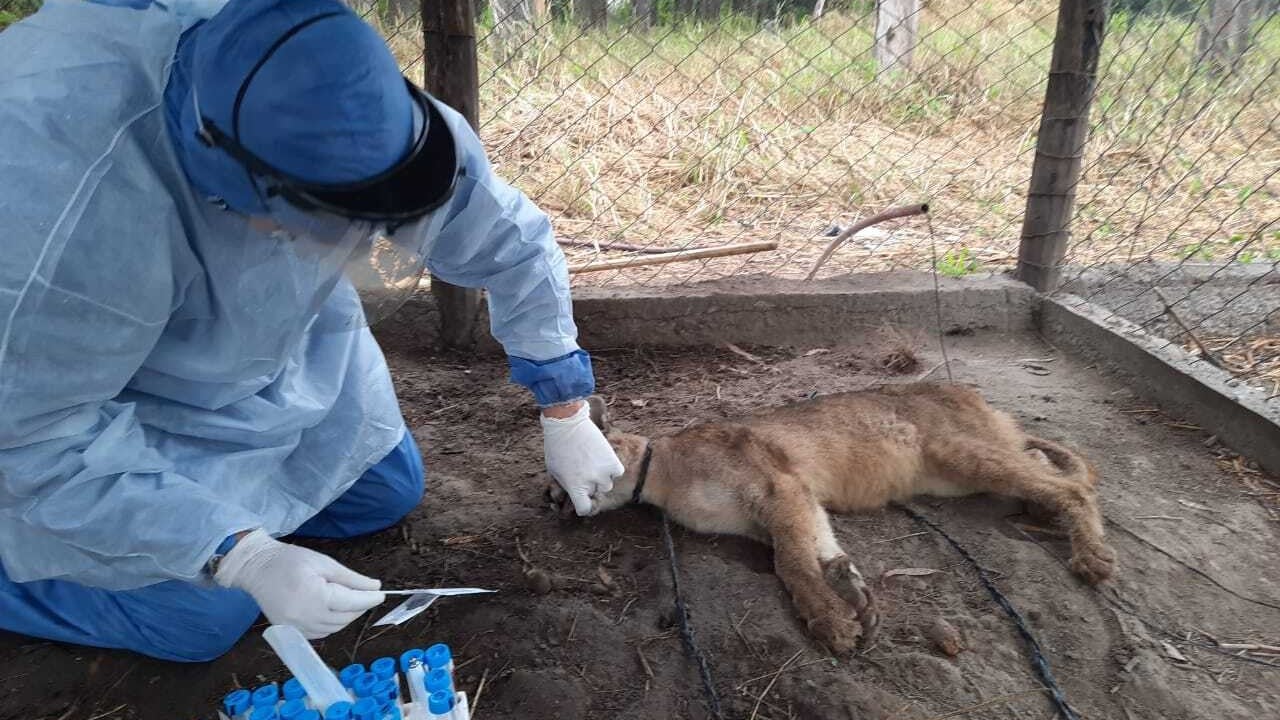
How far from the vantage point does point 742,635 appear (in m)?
2.97

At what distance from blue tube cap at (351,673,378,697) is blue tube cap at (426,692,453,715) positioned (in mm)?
223

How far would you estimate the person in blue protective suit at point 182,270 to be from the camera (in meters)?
2.02

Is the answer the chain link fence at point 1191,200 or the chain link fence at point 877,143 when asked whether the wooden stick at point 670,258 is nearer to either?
the chain link fence at point 877,143

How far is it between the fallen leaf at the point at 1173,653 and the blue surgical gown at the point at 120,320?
2606 millimetres

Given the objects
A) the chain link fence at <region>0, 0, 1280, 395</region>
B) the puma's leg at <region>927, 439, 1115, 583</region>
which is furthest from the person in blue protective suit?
the chain link fence at <region>0, 0, 1280, 395</region>

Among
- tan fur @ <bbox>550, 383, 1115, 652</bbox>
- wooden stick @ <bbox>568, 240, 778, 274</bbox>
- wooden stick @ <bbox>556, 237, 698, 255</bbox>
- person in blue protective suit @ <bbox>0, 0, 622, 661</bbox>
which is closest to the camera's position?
person in blue protective suit @ <bbox>0, 0, 622, 661</bbox>

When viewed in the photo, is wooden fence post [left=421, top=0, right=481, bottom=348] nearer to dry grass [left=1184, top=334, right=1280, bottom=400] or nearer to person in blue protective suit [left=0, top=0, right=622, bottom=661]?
person in blue protective suit [left=0, top=0, right=622, bottom=661]

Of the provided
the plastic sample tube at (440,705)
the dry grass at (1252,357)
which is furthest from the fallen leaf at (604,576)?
the dry grass at (1252,357)

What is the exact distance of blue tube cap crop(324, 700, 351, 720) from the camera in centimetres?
207

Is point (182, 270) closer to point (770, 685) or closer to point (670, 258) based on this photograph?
point (770, 685)

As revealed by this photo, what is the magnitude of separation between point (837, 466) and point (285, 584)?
223 cm

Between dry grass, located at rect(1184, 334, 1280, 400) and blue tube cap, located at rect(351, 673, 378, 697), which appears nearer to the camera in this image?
blue tube cap, located at rect(351, 673, 378, 697)

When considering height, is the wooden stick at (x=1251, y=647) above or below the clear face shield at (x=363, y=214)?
below

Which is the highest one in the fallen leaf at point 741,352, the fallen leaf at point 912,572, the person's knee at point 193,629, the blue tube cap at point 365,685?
the fallen leaf at point 741,352
